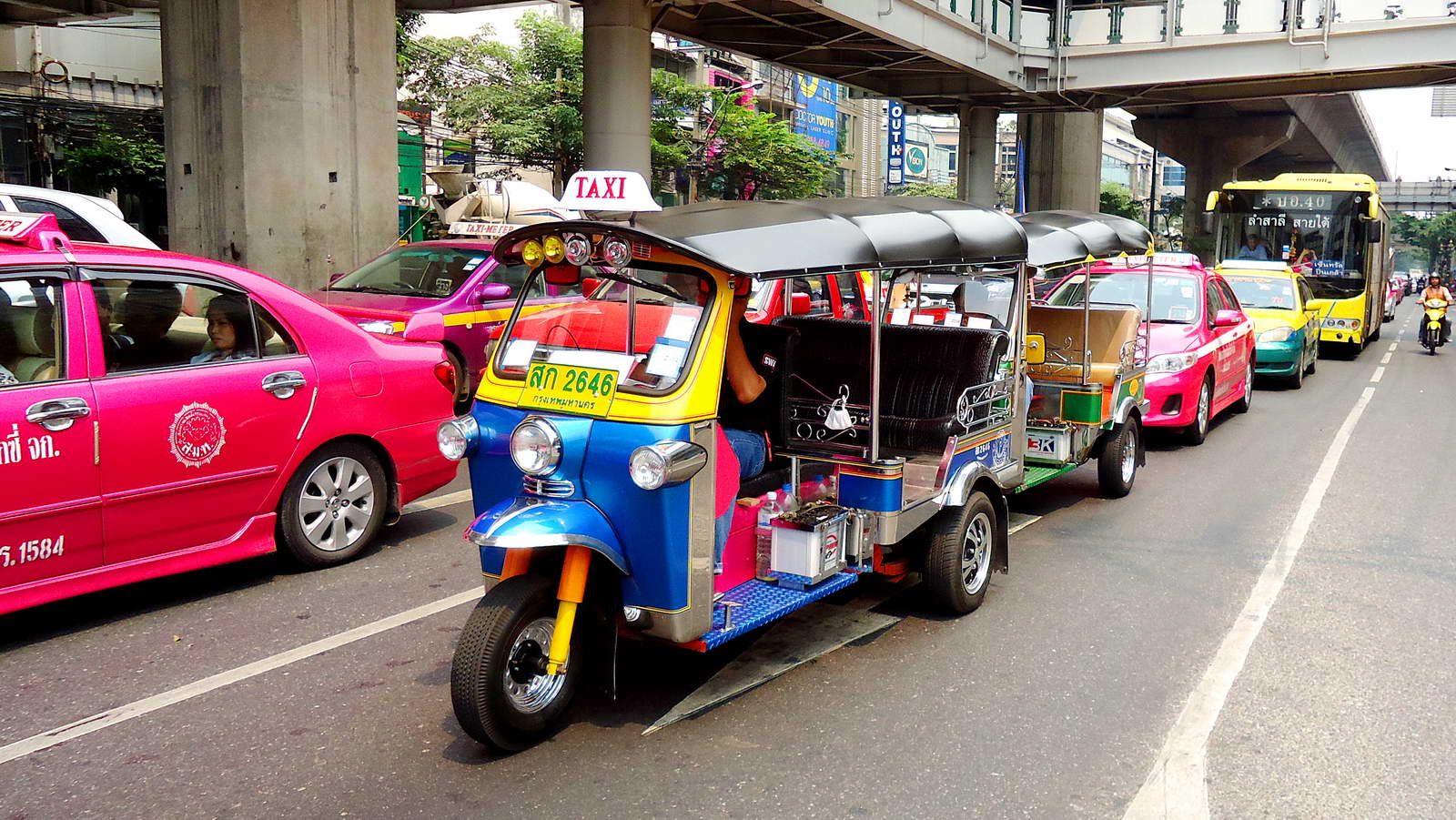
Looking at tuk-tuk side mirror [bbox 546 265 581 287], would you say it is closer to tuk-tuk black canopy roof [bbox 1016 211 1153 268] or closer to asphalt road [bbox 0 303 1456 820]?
asphalt road [bbox 0 303 1456 820]

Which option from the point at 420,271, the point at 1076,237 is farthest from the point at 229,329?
the point at 420,271

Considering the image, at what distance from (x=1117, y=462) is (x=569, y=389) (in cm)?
533

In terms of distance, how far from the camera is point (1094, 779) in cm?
408

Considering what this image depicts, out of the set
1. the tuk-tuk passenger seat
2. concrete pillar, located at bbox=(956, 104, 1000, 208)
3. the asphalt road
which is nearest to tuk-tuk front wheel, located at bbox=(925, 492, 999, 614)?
the asphalt road

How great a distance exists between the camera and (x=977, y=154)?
34.8 metres

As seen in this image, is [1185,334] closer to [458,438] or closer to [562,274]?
[562,274]

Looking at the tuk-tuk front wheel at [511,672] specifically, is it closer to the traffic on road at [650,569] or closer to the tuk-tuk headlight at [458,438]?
the traffic on road at [650,569]

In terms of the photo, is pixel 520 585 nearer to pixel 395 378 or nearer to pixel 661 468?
pixel 661 468

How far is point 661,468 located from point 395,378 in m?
3.22

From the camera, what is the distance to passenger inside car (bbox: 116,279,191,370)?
18.3ft

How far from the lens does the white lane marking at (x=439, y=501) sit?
8.04 metres

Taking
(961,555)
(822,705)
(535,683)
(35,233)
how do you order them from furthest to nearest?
(961,555)
(35,233)
(822,705)
(535,683)

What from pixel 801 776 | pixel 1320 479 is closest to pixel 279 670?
pixel 801 776

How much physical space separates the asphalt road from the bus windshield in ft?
54.1
